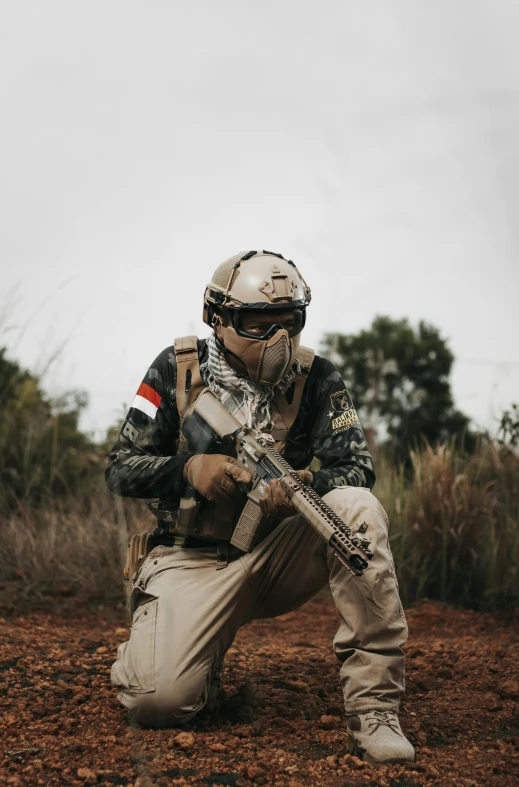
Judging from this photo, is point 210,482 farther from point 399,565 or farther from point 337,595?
point 399,565

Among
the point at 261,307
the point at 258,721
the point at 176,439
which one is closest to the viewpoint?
the point at 258,721

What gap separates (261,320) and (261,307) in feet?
0.23

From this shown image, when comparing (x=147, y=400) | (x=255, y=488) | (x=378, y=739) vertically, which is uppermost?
(x=147, y=400)

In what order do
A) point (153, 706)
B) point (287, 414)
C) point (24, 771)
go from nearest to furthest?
point (24, 771) → point (153, 706) → point (287, 414)

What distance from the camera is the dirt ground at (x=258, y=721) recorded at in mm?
2602

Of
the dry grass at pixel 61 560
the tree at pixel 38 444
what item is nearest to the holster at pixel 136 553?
the dry grass at pixel 61 560

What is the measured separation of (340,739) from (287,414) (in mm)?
1210

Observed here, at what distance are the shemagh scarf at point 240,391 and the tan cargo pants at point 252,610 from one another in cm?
42

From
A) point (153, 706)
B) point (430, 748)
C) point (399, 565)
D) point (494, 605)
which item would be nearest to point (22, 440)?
point (399, 565)

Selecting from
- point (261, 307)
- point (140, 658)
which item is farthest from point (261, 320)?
point (140, 658)

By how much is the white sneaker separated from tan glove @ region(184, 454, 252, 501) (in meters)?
0.87

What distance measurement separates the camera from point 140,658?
319cm

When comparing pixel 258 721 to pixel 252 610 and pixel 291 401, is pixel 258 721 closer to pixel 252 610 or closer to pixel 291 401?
pixel 252 610

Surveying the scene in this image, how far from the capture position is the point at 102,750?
283 cm
